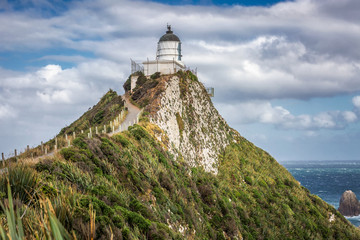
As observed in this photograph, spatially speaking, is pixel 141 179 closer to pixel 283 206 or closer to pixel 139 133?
pixel 139 133

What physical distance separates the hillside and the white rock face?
0.52ft

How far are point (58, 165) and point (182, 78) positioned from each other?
105 feet

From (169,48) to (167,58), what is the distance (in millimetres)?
1687

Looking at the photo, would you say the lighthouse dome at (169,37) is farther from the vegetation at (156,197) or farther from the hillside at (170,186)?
the vegetation at (156,197)

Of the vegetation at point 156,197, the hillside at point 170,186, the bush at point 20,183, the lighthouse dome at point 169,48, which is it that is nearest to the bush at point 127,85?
the lighthouse dome at point 169,48

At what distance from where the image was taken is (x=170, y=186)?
62.4ft

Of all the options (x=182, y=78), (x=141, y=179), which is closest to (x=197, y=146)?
(x=182, y=78)

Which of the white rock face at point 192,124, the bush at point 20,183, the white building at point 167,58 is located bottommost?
the bush at point 20,183

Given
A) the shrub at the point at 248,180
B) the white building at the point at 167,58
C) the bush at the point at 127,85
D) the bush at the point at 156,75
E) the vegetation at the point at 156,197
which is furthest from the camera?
the bush at the point at 127,85

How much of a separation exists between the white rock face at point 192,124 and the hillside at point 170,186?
159mm

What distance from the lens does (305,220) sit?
33.1m

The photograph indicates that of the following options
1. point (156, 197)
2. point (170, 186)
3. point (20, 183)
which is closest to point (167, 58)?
point (170, 186)

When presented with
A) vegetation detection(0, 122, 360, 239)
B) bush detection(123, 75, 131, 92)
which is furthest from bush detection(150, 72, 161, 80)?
vegetation detection(0, 122, 360, 239)

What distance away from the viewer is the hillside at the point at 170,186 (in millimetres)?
9219
